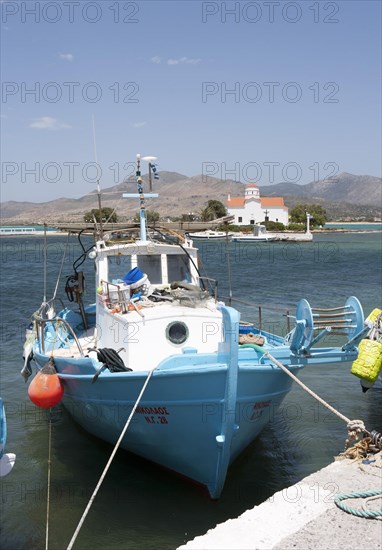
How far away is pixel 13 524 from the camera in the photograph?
340 inches

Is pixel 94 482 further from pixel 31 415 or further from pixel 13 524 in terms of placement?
pixel 31 415

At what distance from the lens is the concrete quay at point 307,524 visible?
5449mm

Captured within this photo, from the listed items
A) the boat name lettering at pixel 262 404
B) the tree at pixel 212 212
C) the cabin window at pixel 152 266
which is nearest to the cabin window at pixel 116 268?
the cabin window at pixel 152 266

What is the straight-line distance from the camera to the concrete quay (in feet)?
17.9

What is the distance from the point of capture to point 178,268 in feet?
37.5

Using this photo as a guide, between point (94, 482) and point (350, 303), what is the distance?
5.28 meters

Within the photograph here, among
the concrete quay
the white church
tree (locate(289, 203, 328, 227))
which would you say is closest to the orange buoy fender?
the concrete quay

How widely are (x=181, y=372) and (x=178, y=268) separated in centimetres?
373

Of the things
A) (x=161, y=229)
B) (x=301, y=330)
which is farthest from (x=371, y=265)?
(x=301, y=330)

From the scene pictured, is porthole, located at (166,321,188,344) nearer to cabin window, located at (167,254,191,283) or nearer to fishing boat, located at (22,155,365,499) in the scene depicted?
fishing boat, located at (22,155,365,499)

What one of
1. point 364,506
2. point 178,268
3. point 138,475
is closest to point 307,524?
point 364,506

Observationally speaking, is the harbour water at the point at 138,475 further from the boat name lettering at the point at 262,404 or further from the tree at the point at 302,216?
the tree at the point at 302,216

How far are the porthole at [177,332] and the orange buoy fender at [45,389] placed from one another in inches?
78.4

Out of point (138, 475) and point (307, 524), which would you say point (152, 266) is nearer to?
point (138, 475)
